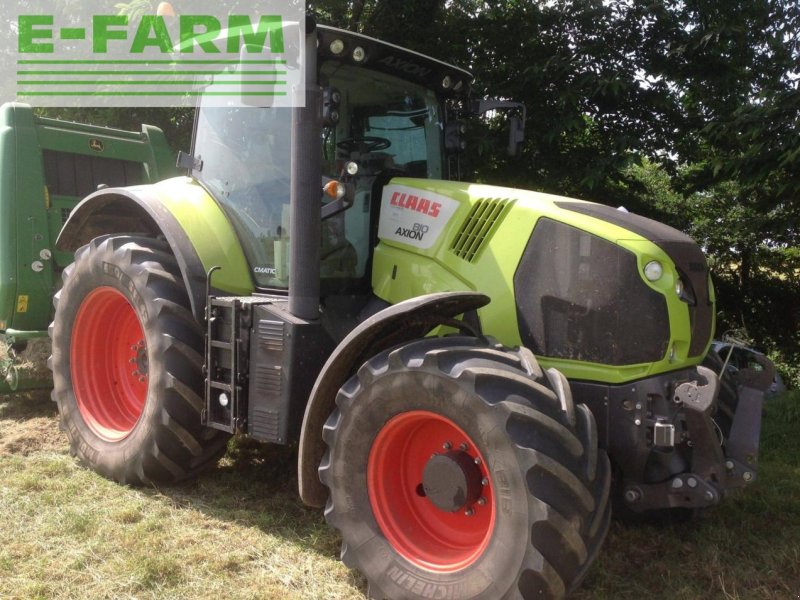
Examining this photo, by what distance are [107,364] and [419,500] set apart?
237 centimetres

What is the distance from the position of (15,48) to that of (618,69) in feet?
27.3

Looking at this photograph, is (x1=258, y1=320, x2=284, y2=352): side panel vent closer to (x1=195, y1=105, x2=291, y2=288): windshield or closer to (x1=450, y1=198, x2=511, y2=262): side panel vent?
(x1=195, y1=105, x2=291, y2=288): windshield

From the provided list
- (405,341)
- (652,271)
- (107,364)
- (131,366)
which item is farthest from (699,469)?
(107,364)

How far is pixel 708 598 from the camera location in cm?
294

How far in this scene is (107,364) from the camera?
456 cm

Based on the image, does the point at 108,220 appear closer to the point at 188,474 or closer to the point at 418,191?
the point at 188,474

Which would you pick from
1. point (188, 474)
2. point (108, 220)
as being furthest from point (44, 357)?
point (188, 474)

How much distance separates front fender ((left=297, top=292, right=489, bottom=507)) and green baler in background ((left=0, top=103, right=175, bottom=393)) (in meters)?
3.31

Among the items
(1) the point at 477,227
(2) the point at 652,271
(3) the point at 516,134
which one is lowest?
(2) the point at 652,271

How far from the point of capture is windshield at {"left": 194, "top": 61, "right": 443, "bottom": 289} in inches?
145

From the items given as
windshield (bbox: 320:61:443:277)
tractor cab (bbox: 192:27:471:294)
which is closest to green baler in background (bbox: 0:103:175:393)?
tractor cab (bbox: 192:27:471:294)

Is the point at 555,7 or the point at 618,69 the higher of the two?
the point at 555,7

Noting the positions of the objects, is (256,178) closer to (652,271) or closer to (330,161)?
(330,161)

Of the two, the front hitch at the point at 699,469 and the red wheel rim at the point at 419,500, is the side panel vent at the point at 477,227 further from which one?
the front hitch at the point at 699,469
